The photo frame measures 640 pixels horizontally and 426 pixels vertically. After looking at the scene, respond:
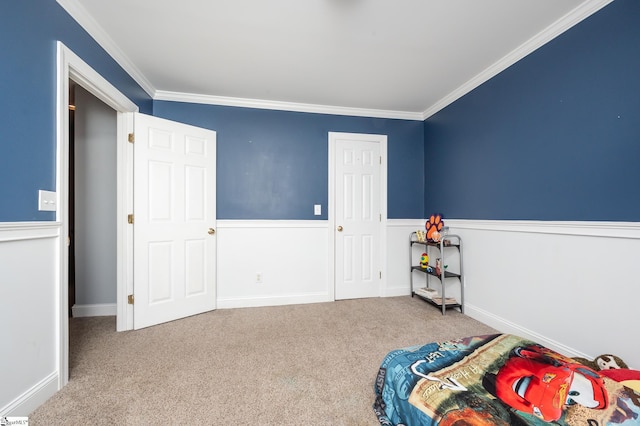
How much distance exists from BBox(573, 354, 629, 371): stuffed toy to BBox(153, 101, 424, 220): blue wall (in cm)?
226

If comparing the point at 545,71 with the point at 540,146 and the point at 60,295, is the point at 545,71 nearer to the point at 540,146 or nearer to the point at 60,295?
the point at 540,146

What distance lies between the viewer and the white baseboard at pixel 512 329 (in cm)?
189

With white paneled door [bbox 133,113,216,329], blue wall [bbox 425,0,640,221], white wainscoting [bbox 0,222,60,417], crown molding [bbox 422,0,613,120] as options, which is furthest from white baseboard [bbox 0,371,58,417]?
crown molding [bbox 422,0,613,120]

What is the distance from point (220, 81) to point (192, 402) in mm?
2883

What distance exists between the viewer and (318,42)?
215cm

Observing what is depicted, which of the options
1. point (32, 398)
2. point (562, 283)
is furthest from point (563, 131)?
point (32, 398)

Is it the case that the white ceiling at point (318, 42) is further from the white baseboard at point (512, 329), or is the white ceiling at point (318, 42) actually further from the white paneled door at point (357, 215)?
the white baseboard at point (512, 329)

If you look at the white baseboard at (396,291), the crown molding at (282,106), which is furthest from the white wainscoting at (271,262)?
the crown molding at (282,106)

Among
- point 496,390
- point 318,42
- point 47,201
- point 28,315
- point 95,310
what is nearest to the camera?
point 496,390

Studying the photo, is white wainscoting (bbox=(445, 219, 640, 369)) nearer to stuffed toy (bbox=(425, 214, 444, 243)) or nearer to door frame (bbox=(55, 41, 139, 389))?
stuffed toy (bbox=(425, 214, 444, 243))

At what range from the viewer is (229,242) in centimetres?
314

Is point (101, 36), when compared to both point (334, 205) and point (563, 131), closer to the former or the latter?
point (334, 205)

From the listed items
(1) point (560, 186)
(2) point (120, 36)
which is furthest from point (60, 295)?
(1) point (560, 186)

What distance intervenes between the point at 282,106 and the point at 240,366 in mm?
2884
